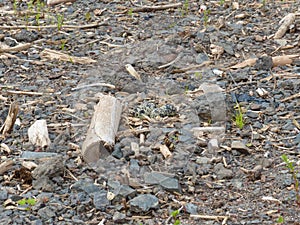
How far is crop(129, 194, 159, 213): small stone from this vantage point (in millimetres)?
3387

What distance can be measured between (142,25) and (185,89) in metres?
1.44

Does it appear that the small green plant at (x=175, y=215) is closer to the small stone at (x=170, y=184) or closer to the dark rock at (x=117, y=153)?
the small stone at (x=170, y=184)

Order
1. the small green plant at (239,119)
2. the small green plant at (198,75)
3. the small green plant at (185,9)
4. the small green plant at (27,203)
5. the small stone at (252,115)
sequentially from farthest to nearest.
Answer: the small green plant at (185,9) → the small green plant at (198,75) → the small stone at (252,115) → the small green plant at (239,119) → the small green plant at (27,203)

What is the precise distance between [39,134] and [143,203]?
99 cm

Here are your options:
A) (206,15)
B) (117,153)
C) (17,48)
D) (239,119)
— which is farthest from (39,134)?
(206,15)

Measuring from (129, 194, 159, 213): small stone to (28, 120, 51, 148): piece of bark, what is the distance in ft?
2.80

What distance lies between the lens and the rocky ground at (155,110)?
3461 mm

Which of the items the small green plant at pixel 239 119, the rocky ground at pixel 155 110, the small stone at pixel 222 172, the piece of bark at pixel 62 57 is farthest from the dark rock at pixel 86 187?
the piece of bark at pixel 62 57

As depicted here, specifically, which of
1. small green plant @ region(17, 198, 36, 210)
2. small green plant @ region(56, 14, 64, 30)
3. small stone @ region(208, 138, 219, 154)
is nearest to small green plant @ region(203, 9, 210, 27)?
small green plant @ region(56, 14, 64, 30)

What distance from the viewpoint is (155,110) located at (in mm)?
4387

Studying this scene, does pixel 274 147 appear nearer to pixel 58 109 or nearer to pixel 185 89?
pixel 185 89

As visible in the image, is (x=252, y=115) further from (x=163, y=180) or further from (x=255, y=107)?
(x=163, y=180)

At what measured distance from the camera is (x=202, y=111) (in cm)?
430

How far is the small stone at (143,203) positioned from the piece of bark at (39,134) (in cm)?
85
